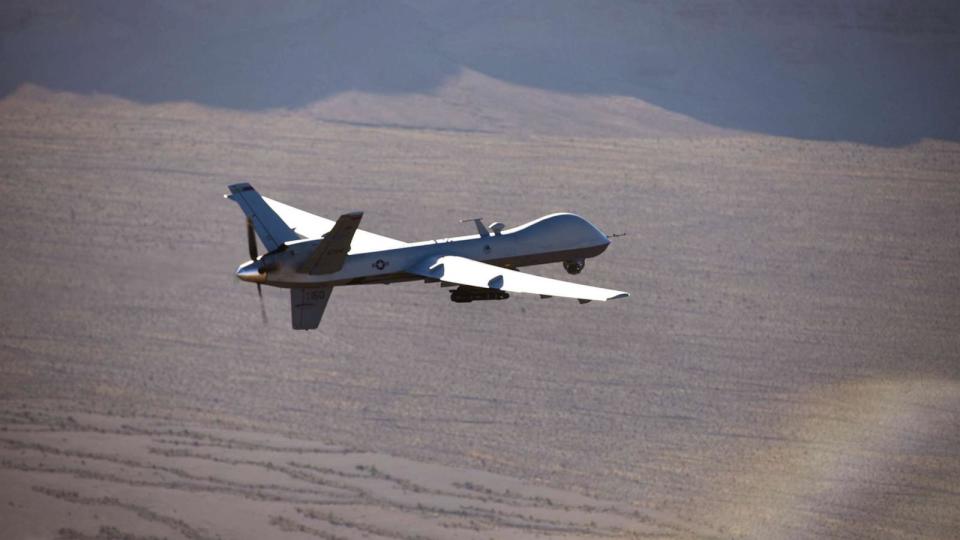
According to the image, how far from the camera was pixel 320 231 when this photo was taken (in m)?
63.9

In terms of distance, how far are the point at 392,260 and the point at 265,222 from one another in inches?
189

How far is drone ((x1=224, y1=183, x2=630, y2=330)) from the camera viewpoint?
55.4m

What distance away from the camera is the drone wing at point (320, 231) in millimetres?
58438

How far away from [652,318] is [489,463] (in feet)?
63.3

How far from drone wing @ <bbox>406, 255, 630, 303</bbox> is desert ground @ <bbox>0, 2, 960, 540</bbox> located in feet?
153

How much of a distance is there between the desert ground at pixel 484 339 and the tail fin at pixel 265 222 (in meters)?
46.6

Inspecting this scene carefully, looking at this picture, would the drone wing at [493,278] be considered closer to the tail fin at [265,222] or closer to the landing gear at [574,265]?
the landing gear at [574,265]

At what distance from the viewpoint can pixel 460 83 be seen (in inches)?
6427

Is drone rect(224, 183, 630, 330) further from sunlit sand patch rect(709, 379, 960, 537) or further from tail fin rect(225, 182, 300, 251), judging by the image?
sunlit sand patch rect(709, 379, 960, 537)

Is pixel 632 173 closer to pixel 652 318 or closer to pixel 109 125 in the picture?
pixel 652 318

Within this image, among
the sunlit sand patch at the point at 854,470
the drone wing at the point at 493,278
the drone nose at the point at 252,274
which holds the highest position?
the drone nose at the point at 252,274

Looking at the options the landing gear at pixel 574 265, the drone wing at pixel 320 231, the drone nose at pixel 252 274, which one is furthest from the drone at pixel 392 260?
the landing gear at pixel 574 265

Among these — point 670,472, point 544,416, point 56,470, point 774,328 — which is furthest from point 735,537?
point 56,470

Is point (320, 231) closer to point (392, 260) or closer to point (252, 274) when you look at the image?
point (392, 260)
